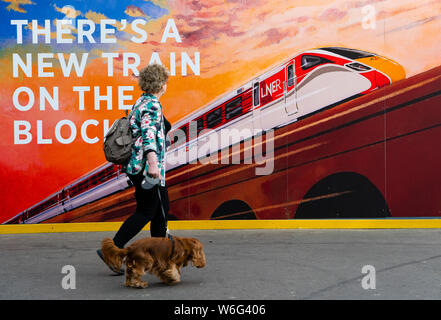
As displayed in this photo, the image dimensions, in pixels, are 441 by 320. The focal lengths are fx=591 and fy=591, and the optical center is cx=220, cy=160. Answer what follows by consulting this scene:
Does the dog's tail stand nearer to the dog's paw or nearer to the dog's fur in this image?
the dog's fur

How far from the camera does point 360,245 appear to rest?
21.5 feet

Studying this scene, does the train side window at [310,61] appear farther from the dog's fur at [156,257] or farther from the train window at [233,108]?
the dog's fur at [156,257]

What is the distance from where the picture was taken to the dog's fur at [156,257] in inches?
168

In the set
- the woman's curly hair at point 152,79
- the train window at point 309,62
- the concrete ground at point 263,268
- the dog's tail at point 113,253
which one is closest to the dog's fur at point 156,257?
the dog's tail at point 113,253

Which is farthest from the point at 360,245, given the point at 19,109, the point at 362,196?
the point at 19,109

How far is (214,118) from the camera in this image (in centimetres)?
823

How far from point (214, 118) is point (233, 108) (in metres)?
0.30

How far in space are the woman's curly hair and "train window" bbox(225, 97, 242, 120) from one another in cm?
333

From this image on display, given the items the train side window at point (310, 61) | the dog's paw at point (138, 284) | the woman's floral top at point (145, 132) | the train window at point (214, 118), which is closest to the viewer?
the dog's paw at point (138, 284)

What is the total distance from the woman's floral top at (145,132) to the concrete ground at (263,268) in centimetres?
93

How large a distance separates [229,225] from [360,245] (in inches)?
86.1

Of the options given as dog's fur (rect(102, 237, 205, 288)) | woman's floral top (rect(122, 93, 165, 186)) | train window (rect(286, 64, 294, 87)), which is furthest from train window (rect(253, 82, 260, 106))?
dog's fur (rect(102, 237, 205, 288))

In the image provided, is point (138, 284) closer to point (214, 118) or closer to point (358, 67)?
point (214, 118)
